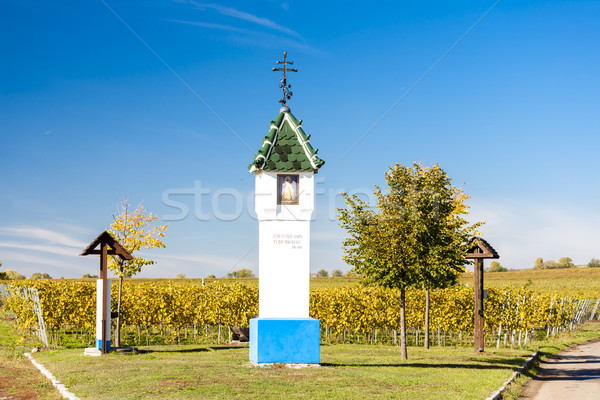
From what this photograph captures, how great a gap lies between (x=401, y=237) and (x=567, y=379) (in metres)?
6.30

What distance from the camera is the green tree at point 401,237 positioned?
1788 cm

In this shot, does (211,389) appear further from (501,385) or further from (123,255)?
(123,255)

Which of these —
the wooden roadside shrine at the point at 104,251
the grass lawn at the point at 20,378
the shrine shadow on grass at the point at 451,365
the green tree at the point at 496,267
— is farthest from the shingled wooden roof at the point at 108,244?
the green tree at the point at 496,267

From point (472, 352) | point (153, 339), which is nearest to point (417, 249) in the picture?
point (472, 352)

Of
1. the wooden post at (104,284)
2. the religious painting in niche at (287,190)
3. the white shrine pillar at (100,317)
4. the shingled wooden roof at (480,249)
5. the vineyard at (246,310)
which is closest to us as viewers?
the religious painting in niche at (287,190)

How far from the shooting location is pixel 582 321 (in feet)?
152

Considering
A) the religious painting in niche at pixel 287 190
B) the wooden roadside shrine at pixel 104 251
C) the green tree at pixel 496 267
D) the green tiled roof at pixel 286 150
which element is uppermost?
the green tiled roof at pixel 286 150

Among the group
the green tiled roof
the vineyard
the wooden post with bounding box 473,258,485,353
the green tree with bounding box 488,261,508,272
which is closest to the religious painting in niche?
the green tiled roof

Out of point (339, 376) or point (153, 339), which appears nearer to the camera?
point (339, 376)

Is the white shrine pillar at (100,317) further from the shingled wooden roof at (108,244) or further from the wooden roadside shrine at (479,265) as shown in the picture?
the wooden roadside shrine at (479,265)

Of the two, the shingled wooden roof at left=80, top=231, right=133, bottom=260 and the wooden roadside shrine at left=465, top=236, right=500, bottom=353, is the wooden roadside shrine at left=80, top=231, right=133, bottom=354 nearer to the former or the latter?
the shingled wooden roof at left=80, top=231, right=133, bottom=260

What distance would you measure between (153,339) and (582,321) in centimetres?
3502

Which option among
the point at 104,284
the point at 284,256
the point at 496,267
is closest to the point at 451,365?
the point at 284,256

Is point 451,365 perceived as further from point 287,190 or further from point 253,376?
point 287,190
